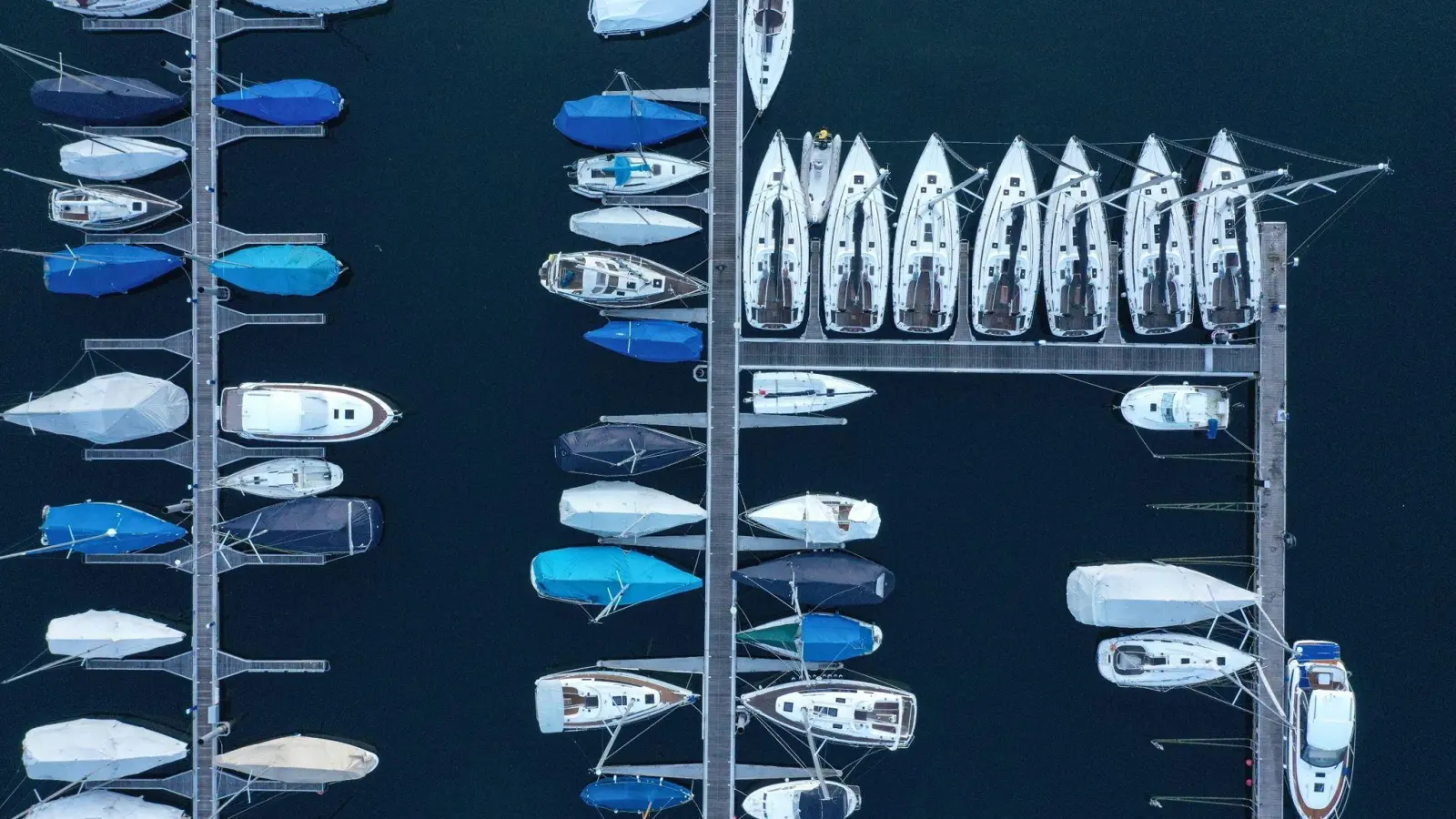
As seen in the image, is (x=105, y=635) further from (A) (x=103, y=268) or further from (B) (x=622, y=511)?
(B) (x=622, y=511)

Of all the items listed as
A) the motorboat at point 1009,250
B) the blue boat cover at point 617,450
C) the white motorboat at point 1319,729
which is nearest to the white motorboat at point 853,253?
the motorboat at point 1009,250

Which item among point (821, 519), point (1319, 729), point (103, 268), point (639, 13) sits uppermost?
point (639, 13)

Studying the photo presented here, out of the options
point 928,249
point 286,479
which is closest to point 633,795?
point 286,479

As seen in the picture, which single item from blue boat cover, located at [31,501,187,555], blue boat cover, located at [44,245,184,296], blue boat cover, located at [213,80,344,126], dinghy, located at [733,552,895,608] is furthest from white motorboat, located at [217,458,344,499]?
dinghy, located at [733,552,895,608]

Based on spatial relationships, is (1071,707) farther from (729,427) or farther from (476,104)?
(476,104)

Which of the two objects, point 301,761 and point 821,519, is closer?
Result: point 821,519

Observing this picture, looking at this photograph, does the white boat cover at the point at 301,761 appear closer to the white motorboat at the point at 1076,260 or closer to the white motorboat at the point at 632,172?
the white motorboat at the point at 632,172

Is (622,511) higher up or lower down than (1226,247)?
lower down

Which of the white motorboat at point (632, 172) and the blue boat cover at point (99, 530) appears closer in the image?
the blue boat cover at point (99, 530)
